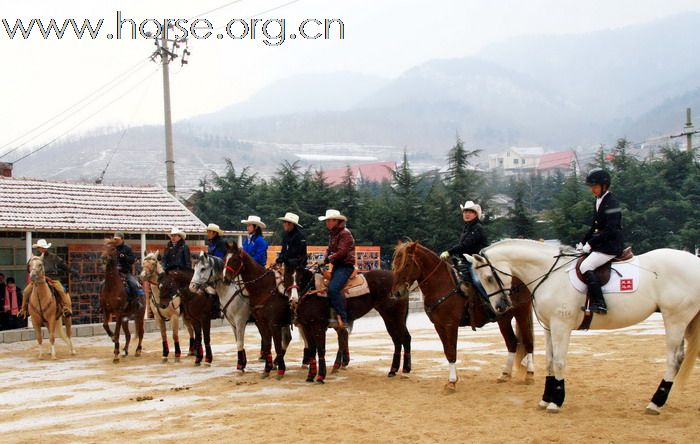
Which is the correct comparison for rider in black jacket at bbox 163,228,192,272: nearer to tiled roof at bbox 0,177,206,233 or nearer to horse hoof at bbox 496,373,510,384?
horse hoof at bbox 496,373,510,384

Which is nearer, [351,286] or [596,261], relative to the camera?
[596,261]

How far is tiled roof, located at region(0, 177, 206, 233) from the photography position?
60.8ft

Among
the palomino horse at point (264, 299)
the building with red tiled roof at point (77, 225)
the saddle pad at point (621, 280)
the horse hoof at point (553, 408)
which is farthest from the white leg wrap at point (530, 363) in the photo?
the building with red tiled roof at point (77, 225)

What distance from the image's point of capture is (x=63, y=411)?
8.99m

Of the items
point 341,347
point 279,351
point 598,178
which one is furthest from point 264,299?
point 598,178

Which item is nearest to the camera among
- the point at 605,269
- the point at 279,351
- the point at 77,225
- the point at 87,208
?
the point at 605,269

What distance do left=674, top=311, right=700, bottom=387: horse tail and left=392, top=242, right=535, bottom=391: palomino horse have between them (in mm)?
2140

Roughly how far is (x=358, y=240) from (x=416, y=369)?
22.3 metres

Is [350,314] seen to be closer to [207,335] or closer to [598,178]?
[207,335]

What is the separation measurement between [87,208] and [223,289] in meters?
10.1

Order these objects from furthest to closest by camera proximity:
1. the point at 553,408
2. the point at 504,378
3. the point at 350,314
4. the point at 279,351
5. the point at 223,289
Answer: the point at 223,289
the point at 279,351
the point at 350,314
the point at 504,378
the point at 553,408

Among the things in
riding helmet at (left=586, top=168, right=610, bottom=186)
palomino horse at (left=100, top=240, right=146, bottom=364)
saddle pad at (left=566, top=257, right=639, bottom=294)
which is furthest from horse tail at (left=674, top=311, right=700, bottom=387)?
palomino horse at (left=100, top=240, right=146, bottom=364)

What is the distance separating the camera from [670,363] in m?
8.07

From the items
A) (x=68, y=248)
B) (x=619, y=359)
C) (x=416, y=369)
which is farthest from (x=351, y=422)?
(x=68, y=248)
